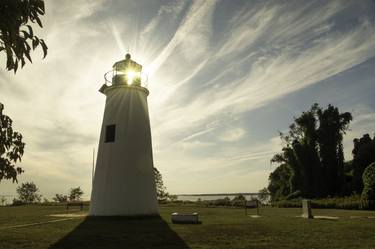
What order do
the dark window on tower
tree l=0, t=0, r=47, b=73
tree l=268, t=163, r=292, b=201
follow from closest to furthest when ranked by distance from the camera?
1. tree l=0, t=0, r=47, b=73
2. the dark window on tower
3. tree l=268, t=163, r=292, b=201

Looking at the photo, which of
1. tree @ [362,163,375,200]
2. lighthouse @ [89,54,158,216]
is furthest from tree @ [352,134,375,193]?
lighthouse @ [89,54,158,216]

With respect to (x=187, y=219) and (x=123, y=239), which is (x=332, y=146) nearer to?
(x=187, y=219)

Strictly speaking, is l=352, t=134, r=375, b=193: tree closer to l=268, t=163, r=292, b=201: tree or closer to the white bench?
l=268, t=163, r=292, b=201: tree

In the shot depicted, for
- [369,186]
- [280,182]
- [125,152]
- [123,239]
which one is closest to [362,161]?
[369,186]

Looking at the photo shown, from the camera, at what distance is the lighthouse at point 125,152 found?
2256cm

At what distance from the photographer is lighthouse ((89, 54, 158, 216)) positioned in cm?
2256

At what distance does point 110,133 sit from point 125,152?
5.97ft

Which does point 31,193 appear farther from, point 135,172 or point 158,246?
point 158,246

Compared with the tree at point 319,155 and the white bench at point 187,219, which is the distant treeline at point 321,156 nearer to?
the tree at point 319,155

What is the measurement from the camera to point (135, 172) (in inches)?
907

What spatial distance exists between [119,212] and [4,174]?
1896cm

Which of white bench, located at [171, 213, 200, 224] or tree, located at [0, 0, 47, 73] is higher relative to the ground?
tree, located at [0, 0, 47, 73]

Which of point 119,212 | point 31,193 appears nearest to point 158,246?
point 119,212

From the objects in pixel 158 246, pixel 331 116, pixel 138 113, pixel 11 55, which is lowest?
pixel 158 246
